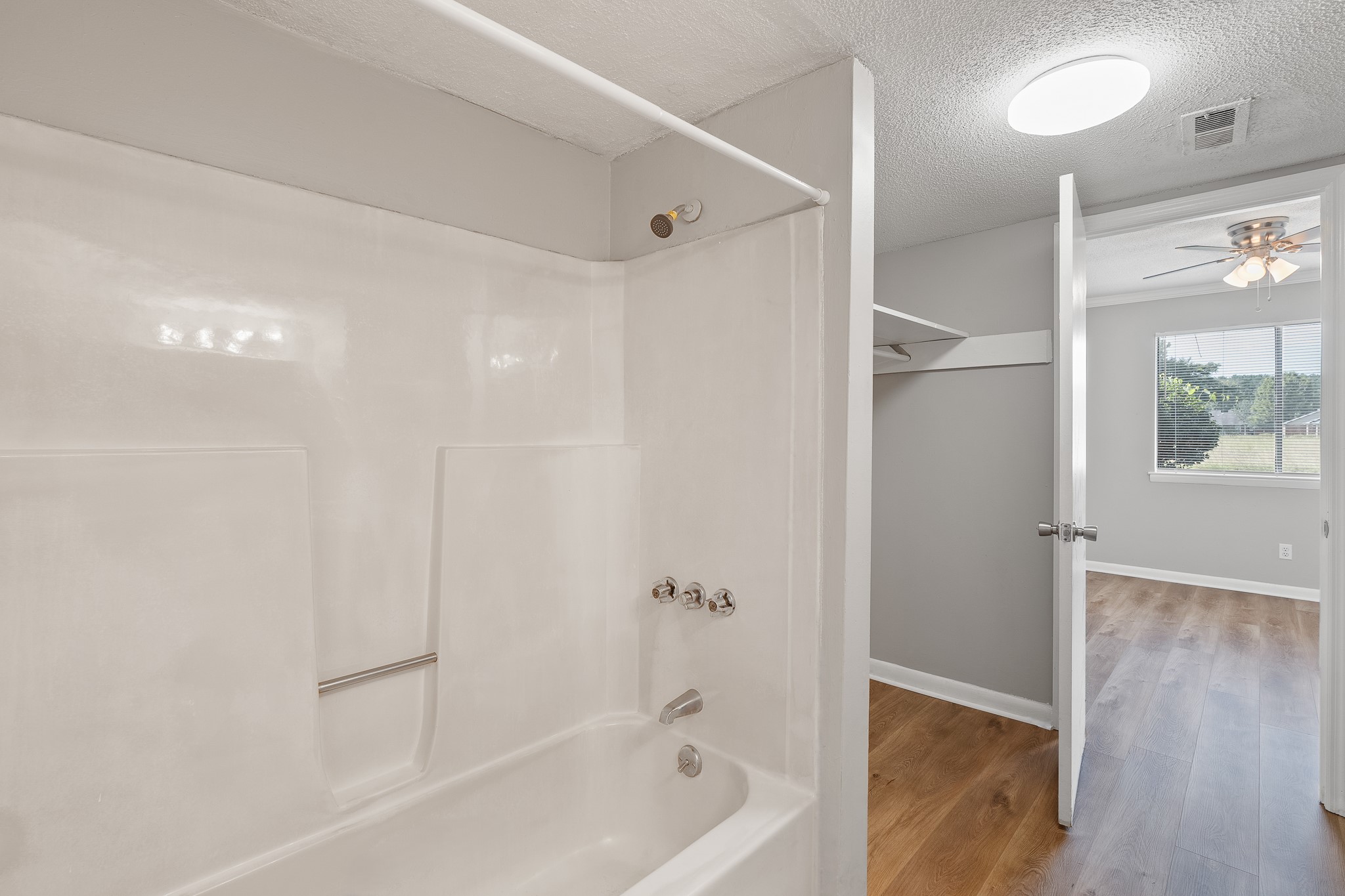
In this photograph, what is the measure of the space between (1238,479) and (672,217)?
543cm

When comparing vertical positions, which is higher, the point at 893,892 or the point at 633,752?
the point at 633,752

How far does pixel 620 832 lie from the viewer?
5.95ft

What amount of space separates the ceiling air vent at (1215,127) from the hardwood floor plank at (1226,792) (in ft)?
7.30

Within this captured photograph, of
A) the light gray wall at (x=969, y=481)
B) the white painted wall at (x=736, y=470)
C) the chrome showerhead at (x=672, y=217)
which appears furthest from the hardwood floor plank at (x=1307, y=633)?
the chrome showerhead at (x=672, y=217)

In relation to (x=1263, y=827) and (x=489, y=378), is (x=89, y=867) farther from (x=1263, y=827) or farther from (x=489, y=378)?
(x=1263, y=827)

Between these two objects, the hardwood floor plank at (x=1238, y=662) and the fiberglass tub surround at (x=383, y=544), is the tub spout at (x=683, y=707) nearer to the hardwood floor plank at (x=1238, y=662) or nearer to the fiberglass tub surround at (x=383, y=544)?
the fiberglass tub surround at (x=383, y=544)

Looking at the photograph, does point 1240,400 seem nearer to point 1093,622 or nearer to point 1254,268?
point 1254,268

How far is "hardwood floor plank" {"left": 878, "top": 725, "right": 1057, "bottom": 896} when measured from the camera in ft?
6.04

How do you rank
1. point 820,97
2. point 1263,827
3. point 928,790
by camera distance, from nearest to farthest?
point 820,97, point 1263,827, point 928,790

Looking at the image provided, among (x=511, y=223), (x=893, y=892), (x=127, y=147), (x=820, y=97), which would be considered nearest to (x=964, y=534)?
(x=893, y=892)

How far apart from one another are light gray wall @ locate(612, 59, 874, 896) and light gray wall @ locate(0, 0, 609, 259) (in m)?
0.77

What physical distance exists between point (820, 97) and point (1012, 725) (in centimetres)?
267

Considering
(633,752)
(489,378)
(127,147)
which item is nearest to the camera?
(127,147)

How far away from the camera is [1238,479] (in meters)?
4.84
